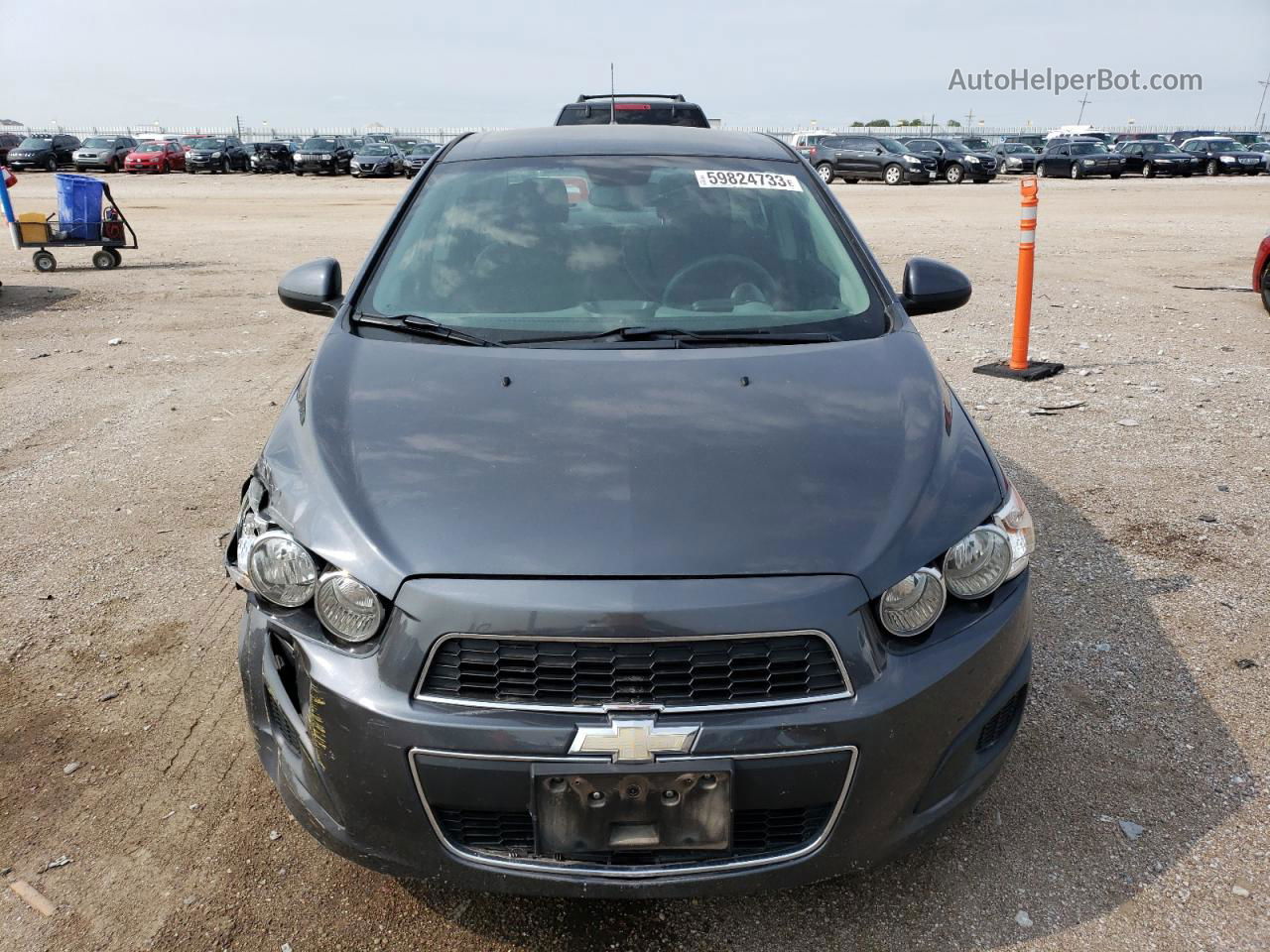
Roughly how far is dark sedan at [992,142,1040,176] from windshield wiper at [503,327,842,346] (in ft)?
127

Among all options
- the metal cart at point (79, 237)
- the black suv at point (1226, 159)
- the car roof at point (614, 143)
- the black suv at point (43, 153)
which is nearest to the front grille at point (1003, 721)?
the car roof at point (614, 143)

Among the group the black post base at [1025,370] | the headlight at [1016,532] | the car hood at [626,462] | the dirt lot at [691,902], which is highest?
the car hood at [626,462]

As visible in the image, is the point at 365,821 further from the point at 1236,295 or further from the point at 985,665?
the point at 1236,295

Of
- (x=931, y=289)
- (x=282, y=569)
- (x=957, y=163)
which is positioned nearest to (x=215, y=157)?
(x=957, y=163)

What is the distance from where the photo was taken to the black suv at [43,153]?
128ft

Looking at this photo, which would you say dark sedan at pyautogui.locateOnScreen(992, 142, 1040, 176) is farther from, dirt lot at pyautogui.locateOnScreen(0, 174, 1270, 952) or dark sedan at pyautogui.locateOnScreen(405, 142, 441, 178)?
dirt lot at pyautogui.locateOnScreen(0, 174, 1270, 952)

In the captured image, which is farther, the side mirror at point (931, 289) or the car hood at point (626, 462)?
the side mirror at point (931, 289)

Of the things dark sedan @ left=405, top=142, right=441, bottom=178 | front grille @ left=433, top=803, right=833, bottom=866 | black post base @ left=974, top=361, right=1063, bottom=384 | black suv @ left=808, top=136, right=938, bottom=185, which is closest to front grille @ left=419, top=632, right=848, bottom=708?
front grille @ left=433, top=803, right=833, bottom=866

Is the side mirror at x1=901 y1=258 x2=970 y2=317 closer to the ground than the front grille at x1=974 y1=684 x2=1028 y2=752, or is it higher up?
higher up

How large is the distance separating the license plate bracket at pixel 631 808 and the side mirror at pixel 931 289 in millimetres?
1958

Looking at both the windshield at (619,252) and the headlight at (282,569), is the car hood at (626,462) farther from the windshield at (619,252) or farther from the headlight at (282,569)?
the windshield at (619,252)

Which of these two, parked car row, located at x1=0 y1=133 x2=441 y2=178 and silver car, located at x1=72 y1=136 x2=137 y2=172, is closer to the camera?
parked car row, located at x1=0 y1=133 x2=441 y2=178

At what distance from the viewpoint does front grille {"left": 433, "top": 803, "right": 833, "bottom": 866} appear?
6.51ft

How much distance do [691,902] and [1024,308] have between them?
5811mm
